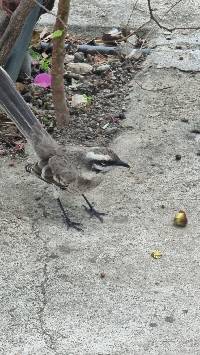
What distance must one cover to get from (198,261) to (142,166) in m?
1.31

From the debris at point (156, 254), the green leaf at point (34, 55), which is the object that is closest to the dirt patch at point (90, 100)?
the green leaf at point (34, 55)

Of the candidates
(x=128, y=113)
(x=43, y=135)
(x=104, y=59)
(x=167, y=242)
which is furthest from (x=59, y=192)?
(x=104, y=59)

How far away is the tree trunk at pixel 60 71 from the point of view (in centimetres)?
627

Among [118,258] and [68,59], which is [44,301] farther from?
[68,59]

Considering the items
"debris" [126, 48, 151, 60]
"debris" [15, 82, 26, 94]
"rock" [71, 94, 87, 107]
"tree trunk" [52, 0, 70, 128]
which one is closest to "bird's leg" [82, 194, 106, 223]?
"tree trunk" [52, 0, 70, 128]

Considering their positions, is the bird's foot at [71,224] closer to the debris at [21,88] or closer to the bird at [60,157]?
the bird at [60,157]

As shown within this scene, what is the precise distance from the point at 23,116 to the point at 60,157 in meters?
0.41

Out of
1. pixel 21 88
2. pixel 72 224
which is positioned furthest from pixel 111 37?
pixel 72 224

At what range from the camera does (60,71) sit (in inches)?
260

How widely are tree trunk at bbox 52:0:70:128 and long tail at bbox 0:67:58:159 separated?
815mm

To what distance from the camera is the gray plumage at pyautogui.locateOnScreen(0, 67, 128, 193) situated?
561 cm

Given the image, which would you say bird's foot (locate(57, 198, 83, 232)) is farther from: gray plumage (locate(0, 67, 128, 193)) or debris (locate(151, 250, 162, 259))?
debris (locate(151, 250, 162, 259))

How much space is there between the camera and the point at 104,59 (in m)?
8.20

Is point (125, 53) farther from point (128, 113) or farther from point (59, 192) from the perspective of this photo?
point (59, 192)
